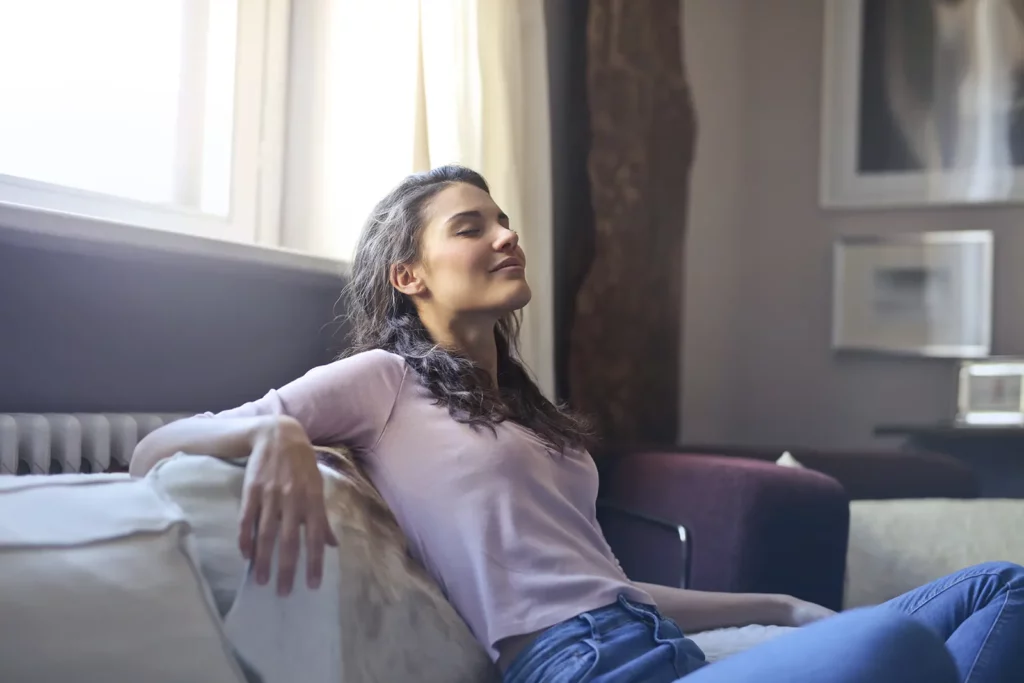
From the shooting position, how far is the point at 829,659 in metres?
0.92

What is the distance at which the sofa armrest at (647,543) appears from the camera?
1.93 metres

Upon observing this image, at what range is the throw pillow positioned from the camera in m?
0.88

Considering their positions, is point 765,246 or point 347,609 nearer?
point 347,609

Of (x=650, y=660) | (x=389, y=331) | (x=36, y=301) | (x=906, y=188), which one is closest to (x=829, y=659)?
(x=650, y=660)

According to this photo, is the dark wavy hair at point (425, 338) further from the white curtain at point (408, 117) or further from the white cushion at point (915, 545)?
the white cushion at point (915, 545)

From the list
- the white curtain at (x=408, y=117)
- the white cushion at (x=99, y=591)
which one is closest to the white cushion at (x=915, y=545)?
the white curtain at (x=408, y=117)

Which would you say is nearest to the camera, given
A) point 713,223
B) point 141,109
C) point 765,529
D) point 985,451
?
point 765,529

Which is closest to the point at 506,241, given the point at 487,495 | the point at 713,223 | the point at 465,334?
the point at 465,334

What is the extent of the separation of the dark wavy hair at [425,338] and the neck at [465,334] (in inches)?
0.5

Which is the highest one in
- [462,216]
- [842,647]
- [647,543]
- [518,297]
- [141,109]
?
[141,109]

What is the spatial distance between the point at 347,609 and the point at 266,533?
0.35 feet

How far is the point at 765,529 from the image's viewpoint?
1779 millimetres

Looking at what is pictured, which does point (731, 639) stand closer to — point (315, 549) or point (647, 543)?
point (315, 549)

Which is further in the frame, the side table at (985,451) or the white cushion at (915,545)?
the side table at (985,451)
